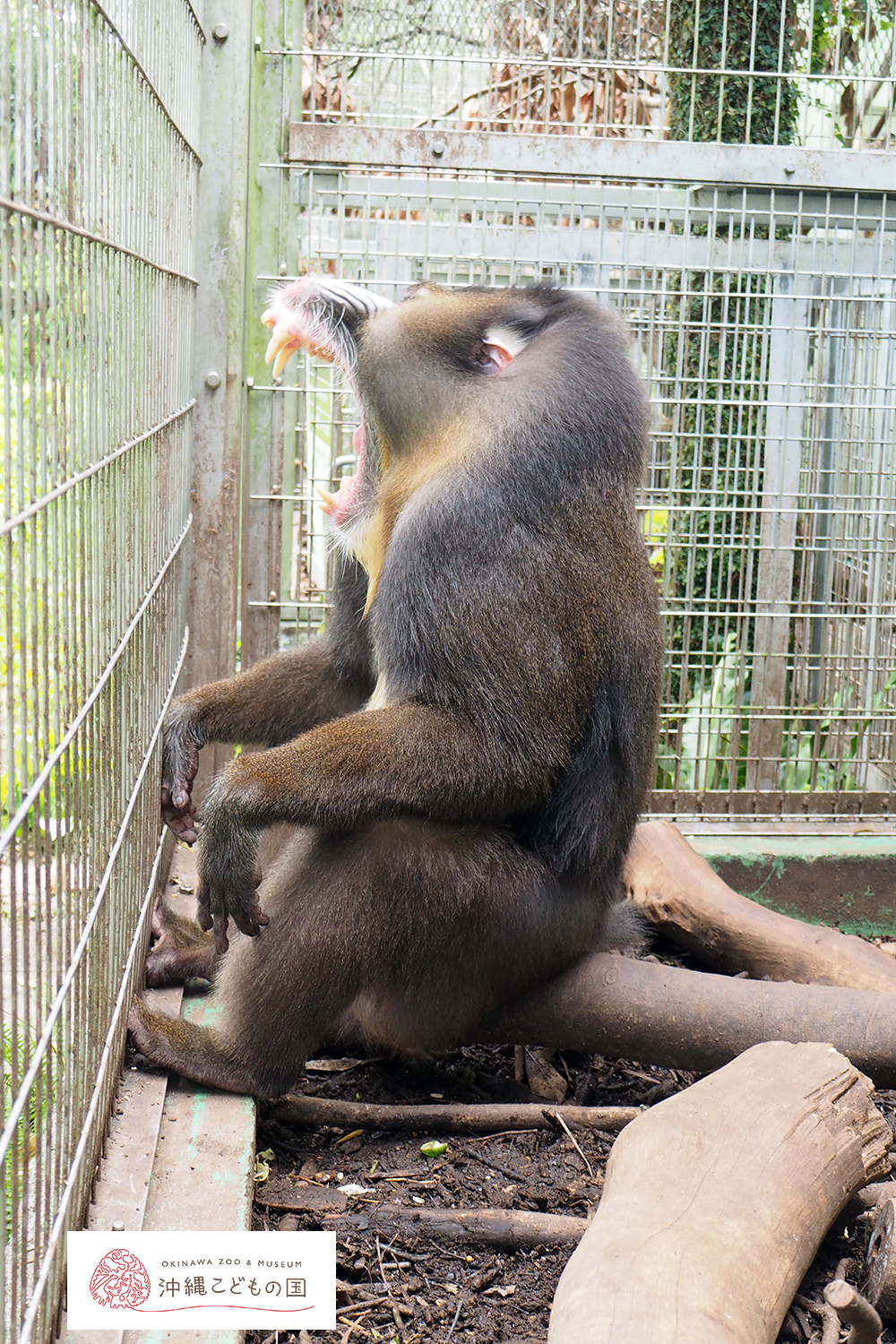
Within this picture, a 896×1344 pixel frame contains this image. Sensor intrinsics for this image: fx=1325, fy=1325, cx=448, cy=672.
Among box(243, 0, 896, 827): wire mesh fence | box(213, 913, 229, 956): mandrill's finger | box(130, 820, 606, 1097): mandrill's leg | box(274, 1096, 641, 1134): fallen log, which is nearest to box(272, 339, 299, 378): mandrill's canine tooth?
box(243, 0, 896, 827): wire mesh fence

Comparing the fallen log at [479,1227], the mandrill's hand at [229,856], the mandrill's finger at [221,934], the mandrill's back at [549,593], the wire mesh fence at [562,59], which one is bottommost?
the fallen log at [479,1227]

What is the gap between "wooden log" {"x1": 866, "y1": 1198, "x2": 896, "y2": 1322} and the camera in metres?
2.52

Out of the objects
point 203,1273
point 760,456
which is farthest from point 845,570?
point 203,1273

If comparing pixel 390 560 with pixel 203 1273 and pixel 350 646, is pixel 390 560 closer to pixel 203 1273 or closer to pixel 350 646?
pixel 350 646

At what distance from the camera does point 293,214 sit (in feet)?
15.2

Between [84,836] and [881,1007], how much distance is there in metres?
2.22

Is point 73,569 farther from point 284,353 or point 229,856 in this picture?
point 284,353

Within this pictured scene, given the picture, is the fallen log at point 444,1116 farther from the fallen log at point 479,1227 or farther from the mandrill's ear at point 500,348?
the mandrill's ear at point 500,348

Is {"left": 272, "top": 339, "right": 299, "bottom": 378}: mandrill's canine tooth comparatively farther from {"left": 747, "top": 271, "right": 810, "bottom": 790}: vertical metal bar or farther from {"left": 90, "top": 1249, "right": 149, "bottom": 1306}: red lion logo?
{"left": 90, "top": 1249, "right": 149, "bottom": 1306}: red lion logo

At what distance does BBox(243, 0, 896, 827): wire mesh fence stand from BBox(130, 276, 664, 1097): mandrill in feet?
3.90

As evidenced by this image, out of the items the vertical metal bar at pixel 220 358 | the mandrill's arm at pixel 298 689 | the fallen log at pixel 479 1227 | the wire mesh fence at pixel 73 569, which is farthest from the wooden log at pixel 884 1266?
the vertical metal bar at pixel 220 358

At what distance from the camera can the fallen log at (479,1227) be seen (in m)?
2.87

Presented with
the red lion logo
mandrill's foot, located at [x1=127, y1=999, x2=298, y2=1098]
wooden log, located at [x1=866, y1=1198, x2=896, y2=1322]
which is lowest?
wooden log, located at [x1=866, y1=1198, x2=896, y2=1322]

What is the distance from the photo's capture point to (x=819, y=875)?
16.3 feet
